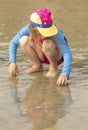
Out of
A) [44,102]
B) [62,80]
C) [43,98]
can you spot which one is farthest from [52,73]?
[44,102]

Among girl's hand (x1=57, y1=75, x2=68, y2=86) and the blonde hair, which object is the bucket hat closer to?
the blonde hair

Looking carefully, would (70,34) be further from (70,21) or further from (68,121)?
(68,121)

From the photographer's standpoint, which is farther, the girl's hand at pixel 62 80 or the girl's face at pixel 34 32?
the girl's face at pixel 34 32

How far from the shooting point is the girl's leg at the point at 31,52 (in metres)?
4.13

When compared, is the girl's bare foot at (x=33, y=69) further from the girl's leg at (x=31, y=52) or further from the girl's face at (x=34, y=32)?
the girl's face at (x=34, y=32)

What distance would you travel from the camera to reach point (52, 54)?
13.1ft

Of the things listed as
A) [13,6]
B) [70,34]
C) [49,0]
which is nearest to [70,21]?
[70,34]

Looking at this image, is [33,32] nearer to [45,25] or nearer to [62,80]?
[45,25]

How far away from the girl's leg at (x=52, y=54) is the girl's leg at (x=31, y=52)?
6.6 inches

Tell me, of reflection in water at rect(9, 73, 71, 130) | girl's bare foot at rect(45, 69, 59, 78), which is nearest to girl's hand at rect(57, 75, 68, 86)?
reflection in water at rect(9, 73, 71, 130)

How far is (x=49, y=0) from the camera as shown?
383 inches

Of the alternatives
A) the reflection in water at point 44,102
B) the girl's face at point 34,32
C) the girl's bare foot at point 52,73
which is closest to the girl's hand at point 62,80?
the reflection in water at point 44,102

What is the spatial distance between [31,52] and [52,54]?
0.27m

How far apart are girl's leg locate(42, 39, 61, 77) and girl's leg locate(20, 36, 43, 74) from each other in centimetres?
17
